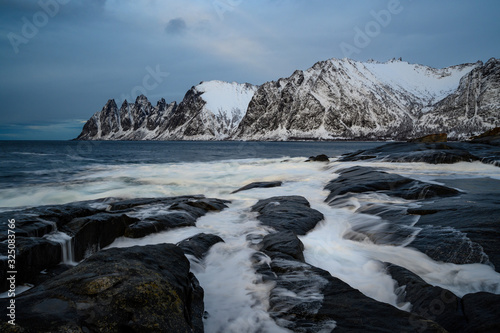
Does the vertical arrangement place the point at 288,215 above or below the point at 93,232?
below

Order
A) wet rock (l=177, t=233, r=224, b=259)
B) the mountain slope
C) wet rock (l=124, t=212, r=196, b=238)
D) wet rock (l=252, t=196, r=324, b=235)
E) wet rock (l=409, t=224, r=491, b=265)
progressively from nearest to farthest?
wet rock (l=409, t=224, r=491, b=265) → wet rock (l=177, t=233, r=224, b=259) → wet rock (l=124, t=212, r=196, b=238) → wet rock (l=252, t=196, r=324, b=235) → the mountain slope

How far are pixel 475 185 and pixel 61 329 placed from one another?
14809 millimetres

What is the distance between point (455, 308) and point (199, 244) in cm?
447

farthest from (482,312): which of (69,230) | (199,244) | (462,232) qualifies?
(69,230)

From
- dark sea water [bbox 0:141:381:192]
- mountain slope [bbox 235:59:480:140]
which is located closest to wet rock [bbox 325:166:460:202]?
dark sea water [bbox 0:141:381:192]

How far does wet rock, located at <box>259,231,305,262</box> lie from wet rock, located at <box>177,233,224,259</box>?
1.15m

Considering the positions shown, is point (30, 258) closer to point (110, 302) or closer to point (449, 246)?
point (110, 302)

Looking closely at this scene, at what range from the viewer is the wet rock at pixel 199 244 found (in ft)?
18.3

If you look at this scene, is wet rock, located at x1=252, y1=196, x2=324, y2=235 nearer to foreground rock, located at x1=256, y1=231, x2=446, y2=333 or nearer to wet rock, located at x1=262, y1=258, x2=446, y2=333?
foreground rock, located at x1=256, y1=231, x2=446, y2=333

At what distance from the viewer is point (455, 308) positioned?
340 centimetres

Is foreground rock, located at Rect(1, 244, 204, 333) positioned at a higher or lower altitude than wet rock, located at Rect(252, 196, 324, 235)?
higher

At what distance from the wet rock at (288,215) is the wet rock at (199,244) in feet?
5.73

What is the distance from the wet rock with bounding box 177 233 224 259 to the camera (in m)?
5.57

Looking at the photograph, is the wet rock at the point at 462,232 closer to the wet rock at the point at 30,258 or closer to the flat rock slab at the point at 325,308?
the flat rock slab at the point at 325,308
